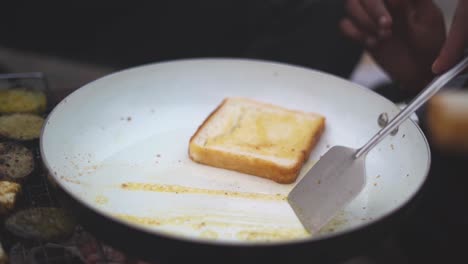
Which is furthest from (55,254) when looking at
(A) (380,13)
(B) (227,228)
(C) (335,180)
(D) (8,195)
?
(A) (380,13)

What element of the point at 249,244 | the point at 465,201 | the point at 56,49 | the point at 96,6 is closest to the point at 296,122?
the point at 249,244

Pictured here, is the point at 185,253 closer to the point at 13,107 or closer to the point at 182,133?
the point at 182,133

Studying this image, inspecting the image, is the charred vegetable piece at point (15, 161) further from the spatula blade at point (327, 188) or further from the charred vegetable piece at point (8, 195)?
the spatula blade at point (327, 188)

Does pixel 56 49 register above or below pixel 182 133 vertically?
below

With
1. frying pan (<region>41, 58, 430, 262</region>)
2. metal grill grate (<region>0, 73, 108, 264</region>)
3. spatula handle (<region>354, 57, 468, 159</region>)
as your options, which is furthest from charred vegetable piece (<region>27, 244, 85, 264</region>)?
spatula handle (<region>354, 57, 468, 159</region>)

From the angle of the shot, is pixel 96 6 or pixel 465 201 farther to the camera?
pixel 96 6

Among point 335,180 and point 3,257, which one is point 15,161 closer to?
point 3,257
